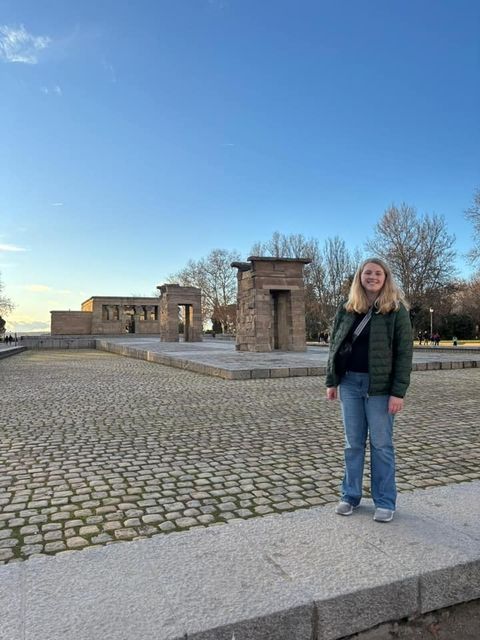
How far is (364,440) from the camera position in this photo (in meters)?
3.54

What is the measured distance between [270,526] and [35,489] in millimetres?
2259

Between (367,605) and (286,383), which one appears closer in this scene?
(367,605)

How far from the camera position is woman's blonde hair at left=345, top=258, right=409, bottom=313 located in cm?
342

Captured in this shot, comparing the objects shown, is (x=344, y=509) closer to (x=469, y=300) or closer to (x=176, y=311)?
(x=176, y=311)

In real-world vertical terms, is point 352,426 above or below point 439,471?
above

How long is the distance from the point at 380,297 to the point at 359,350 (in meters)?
0.40

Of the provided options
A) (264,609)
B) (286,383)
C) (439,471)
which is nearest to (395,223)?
(286,383)

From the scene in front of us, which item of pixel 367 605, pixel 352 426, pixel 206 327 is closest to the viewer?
pixel 367 605

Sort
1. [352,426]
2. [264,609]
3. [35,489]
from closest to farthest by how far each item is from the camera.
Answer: [264,609]
[352,426]
[35,489]

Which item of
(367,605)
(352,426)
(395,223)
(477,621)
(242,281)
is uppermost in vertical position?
(395,223)

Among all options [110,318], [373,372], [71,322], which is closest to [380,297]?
[373,372]

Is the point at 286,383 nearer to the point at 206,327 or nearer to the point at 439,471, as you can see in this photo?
the point at 439,471

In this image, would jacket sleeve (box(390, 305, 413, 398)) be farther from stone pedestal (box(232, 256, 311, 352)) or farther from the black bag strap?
stone pedestal (box(232, 256, 311, 352))

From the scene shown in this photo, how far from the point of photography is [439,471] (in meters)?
4.72
